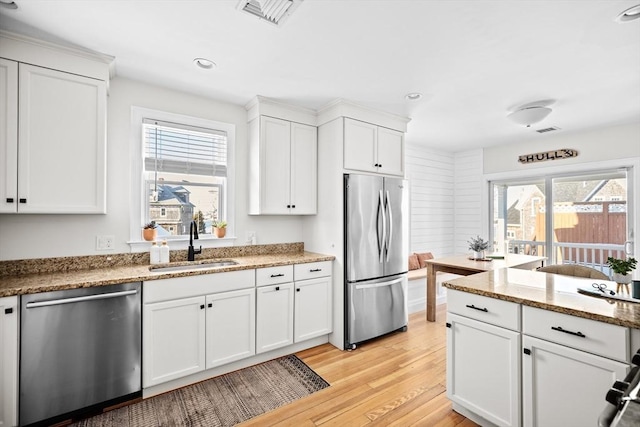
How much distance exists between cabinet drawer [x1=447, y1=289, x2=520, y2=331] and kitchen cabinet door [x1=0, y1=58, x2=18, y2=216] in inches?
122

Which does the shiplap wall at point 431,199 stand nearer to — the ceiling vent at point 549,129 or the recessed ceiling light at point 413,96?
the ceiling vent at point 549,129

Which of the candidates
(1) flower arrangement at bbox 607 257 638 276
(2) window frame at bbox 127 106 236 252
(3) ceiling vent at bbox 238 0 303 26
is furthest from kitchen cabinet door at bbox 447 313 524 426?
(2) window frame at bbox 127 106 236 252

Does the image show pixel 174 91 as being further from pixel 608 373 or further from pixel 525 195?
pixel 525 195

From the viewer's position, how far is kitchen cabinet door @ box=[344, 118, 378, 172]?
3287 millimetres

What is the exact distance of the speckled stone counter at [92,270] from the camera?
1992 mm

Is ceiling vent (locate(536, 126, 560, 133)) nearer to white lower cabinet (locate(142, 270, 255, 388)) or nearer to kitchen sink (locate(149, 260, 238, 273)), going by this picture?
white lower cabinet (locate(142, 270, 255, 388))

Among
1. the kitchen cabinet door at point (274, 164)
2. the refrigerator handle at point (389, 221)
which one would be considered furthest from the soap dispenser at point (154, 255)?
the refrigerator handle at point (389, 221)

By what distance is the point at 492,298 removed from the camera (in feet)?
6.18

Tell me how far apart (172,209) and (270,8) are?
81.2 inches

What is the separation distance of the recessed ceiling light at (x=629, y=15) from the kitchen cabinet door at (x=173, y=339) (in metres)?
3.47

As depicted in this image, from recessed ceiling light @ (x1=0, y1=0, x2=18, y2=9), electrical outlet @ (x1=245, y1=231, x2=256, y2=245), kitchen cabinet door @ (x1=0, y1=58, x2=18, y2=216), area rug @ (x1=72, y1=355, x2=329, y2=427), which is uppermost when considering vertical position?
recessed ceiling light @ (x1=0, y1=0, x2=18, y2=9)

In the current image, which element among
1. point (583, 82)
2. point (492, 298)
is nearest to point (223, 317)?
point (492, 298)

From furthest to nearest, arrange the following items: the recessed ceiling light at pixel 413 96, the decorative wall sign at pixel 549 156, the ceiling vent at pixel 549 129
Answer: the decorative wall sign at pixel 549 156, the ceiling vent at pixel 549 129, the recessed ceiling light at pixel 413 96

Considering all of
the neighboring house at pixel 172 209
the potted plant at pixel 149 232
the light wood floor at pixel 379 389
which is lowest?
the light wood floor at pixel 379 389
